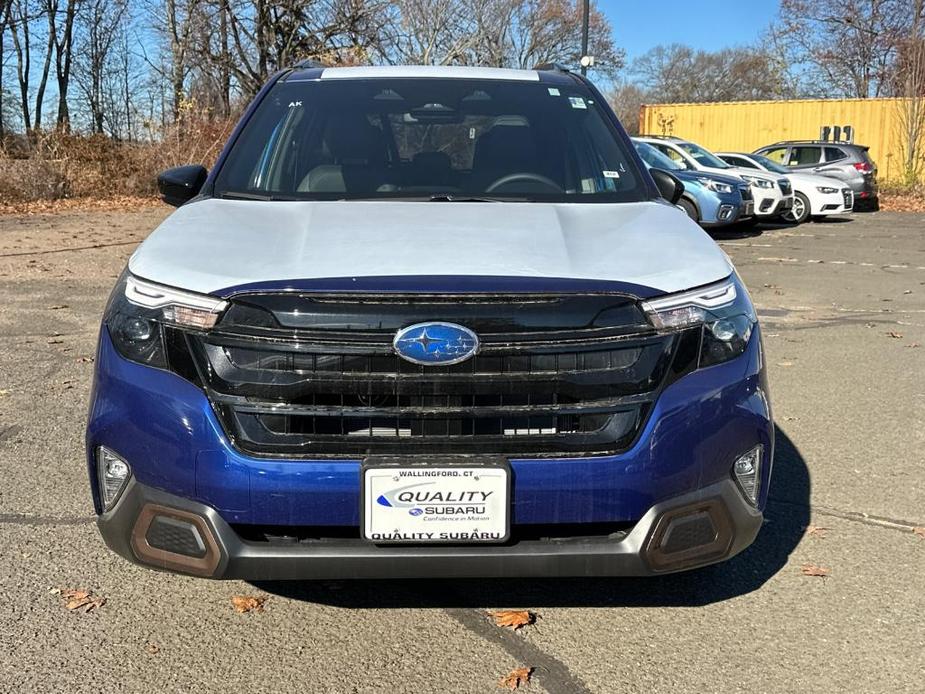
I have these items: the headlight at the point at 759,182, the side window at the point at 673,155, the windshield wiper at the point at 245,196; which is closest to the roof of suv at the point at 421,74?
the windshield wiper at the point at 245,196

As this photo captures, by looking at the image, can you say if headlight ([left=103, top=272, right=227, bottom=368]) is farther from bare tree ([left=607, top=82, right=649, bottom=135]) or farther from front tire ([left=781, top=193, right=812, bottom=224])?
bare tree ([left=607, top=82, right=649, bottom=135])

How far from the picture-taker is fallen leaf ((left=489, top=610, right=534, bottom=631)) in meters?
2.99

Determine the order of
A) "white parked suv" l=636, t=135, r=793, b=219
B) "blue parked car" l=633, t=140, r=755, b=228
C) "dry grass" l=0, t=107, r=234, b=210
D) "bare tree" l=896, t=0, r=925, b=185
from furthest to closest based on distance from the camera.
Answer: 1. "bare tree" l=896, t=0, r=925, b=185
2. "dry grass" l=0, t=107, r=234, b=210
3. "white parked suv" l=636, t=135, r=793, b=219
4. "blue parked car" l=633, t=140, r=755, b=228

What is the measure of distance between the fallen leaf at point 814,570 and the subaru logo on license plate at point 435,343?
1741 millimetres

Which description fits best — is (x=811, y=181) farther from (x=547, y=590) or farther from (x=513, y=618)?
(x=513, y=618)

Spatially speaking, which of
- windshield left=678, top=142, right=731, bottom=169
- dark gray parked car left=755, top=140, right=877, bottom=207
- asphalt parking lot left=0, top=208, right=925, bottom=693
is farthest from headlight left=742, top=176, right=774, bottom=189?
asphalt parking lot left=0, top=208, right=925, bottom=693

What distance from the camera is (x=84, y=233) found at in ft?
49.8

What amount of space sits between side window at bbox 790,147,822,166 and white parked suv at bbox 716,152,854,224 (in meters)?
2.91

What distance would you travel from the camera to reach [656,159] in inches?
650

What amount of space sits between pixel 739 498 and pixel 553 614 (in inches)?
30.8

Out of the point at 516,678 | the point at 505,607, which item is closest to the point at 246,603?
the point at 505,607

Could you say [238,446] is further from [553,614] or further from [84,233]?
[84,233]

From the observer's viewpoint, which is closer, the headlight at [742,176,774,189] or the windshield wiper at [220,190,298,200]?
the windshield wiper at [220,190,298,200]

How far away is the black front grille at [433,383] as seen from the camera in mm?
2438
